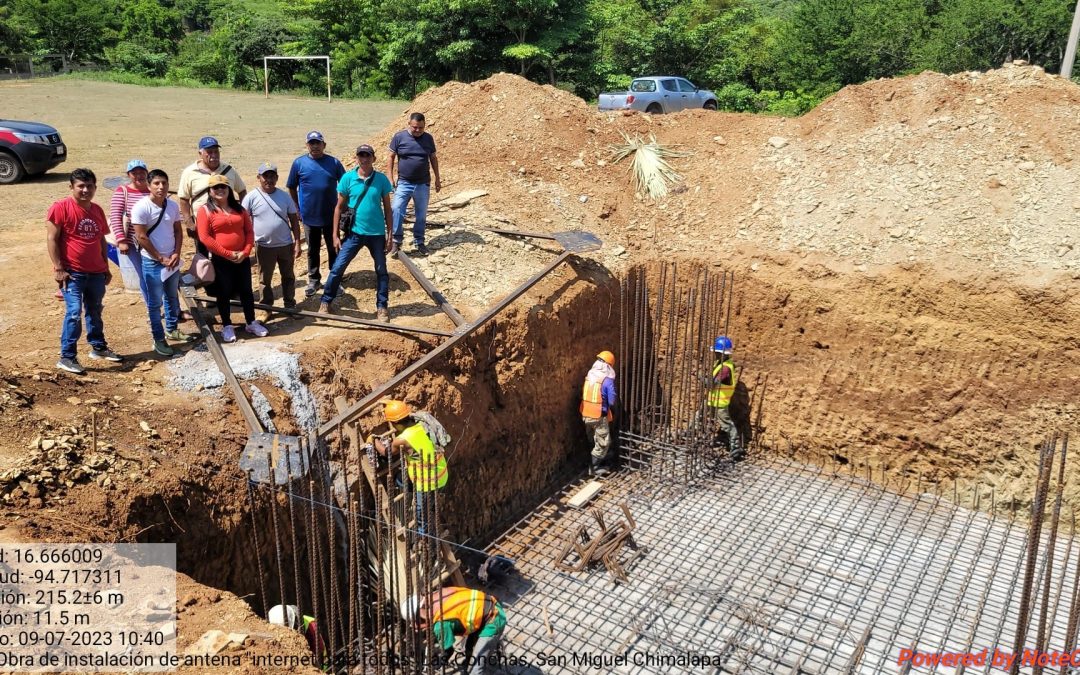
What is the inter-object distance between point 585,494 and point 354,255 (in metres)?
3.45

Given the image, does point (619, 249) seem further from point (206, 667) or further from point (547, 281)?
point (206, 667)

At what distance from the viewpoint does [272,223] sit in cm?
645

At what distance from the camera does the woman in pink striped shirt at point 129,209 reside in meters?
5.70

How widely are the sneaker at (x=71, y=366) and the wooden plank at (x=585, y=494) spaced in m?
4.63

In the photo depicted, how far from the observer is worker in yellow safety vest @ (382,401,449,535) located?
523cm

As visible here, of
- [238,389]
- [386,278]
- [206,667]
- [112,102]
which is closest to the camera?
[206,667]

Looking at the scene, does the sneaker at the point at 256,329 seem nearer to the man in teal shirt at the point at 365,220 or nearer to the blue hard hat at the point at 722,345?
the man in teal shirt at the point at 365,220

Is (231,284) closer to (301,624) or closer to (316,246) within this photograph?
(316,246)

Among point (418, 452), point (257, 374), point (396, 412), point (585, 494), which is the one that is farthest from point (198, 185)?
point (585, 494)

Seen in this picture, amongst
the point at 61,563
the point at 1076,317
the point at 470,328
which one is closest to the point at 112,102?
the point at 470,328

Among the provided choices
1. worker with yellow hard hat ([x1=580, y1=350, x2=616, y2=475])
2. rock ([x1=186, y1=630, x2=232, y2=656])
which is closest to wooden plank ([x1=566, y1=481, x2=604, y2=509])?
worker with yellow hard hat ([x1=580, y1=350, x2=616, y2=475])

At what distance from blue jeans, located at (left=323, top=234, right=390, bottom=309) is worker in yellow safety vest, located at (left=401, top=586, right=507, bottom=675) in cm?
291

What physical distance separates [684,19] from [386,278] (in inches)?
881

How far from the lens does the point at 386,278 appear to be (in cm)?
684
